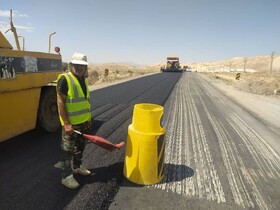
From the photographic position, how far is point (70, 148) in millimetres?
3637

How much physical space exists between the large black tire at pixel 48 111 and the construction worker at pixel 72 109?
6.91ft

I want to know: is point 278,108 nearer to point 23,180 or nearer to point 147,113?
point 147,113

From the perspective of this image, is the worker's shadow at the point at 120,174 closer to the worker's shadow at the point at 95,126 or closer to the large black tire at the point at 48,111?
the worker's shadow at the point at 95,126

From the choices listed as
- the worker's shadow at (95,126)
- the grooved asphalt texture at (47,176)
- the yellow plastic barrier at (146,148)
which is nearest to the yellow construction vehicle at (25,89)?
the grooved asphalt texture at (47,176)

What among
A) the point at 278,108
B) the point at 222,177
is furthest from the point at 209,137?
the point at 278,108

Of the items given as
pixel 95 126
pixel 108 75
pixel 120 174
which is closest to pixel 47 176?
pixel 120 174

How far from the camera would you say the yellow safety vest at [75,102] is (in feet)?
11.2

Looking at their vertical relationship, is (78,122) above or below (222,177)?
above

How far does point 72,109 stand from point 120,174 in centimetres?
144

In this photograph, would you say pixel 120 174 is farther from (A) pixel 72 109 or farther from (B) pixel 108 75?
(B) pixel 108 75

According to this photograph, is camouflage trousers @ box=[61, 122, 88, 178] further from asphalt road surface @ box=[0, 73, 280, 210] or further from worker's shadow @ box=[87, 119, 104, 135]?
worker's shadow @ box=[87, 119, 104, 135]

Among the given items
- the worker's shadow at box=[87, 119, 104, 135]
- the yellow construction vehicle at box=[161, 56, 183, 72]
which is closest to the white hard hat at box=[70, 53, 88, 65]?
the worker's shadow at box=[87, 119, 104, 135]

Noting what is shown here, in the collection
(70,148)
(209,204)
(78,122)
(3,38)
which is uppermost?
(3,38)

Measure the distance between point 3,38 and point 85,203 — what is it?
3.24m
